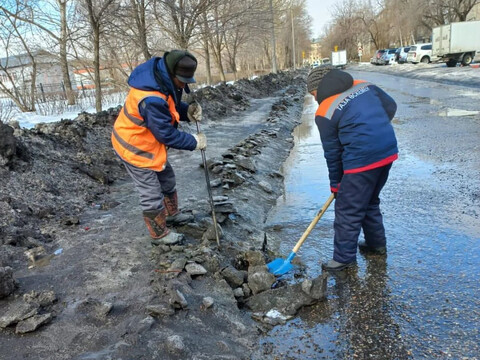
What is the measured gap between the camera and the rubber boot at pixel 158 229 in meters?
3.50

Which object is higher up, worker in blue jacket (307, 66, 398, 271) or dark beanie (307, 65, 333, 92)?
dark beanie (307, 65, 333, 92)

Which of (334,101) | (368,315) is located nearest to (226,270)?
(368,315)

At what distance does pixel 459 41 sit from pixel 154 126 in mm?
30226

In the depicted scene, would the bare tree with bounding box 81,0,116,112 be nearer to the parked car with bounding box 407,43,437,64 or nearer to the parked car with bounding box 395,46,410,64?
the parked car with bounding box 407,43,437,64

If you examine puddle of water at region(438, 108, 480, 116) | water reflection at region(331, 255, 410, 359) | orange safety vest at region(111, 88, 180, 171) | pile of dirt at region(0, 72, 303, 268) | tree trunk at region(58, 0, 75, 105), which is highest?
tree trunk at region(58, 0, 75, 105)

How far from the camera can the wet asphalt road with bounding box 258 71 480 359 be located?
7.72ft

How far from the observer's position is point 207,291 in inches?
114

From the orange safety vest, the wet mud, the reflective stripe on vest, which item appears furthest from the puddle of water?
A: the orange safety vest

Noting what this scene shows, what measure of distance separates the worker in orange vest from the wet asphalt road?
1436 mm

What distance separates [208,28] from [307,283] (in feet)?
46.6

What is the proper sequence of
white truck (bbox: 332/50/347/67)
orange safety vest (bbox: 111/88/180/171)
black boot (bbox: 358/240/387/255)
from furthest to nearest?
white truck (bbox: 332/50/347/67), black boot (bbox: 358/240/387/255), orange safety vest (bbox: 111/88/180/171)

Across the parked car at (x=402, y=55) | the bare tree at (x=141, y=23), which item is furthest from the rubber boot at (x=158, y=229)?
the parked car at (x=402, y=55)

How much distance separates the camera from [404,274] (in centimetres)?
307

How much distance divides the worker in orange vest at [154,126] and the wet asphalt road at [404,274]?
1.44 metres
